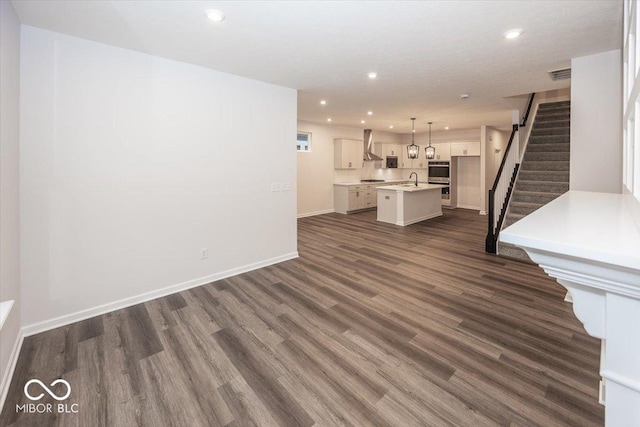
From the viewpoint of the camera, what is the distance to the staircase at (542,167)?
15.2 feet

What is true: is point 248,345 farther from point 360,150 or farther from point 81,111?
point 360,150

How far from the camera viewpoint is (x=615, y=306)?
26.1 inches

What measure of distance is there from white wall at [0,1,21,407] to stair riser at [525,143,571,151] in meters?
7.40

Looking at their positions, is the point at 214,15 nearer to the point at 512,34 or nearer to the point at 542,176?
the point at 512,34

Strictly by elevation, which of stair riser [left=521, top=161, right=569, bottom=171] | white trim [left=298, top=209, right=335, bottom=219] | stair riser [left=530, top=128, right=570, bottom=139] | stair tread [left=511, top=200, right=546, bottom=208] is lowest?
white trim [left=298, top=209, right=335, bottom=219]

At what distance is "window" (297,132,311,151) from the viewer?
7.96 m

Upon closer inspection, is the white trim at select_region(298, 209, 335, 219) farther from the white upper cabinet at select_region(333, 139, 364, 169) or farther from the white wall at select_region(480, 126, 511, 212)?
the white wall at select_region(480, 126, 511, 212)

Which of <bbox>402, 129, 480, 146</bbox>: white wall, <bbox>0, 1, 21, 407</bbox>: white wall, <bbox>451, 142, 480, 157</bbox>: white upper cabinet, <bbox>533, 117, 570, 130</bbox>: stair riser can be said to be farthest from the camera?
<bbox>402, 129, 480, 146</bbox>: white wall

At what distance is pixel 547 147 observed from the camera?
559 centimetres

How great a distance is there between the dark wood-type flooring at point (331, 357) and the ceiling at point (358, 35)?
8.66 ft

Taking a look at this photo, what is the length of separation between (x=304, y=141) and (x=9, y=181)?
21.3ft

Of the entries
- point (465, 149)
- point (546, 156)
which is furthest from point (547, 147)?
point (465, 149)

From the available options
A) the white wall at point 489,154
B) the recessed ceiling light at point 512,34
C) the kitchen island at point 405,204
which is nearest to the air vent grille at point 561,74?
the recessed ceiling light at point 512,34

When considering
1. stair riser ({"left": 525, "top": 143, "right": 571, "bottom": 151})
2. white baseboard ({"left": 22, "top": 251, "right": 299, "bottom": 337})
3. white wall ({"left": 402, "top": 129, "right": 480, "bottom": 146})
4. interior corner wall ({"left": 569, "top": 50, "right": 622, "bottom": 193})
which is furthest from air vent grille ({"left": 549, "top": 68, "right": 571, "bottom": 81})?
white wall ({"left": 402, "top": 129, "right": 480, "bottom": 146})
